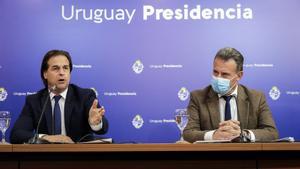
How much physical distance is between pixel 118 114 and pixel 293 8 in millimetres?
1850

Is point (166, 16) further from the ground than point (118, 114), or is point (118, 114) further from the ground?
point (166, 16)

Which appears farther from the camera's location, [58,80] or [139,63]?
[139,63]

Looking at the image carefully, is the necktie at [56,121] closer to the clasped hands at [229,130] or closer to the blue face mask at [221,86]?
the blue face mask at [221,86]

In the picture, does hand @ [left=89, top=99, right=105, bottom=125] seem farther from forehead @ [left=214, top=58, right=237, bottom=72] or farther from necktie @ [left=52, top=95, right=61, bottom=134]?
forehead @ [left=214, top=58, right=237, bottom=72]

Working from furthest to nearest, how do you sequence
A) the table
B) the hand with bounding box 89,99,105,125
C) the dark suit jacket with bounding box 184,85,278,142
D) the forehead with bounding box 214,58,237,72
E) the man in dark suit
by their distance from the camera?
the forehead with bounding box 214,58,237,72, the man in dark suit, the dark suit jacket with bounding box 184,85,278,142, the hand with bounding box 89,99,105,125, the table

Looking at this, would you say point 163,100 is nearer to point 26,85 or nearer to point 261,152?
point 26,85

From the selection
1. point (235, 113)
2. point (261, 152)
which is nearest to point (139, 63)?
point (235, 113)

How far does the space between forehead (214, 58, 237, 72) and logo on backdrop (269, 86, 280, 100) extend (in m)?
0.63

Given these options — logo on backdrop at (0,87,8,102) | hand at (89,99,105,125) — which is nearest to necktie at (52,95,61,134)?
hand at (89,99,105,125)

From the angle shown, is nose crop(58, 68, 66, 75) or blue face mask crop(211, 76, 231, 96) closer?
blue face mask crop(211, 76, 231, 96)

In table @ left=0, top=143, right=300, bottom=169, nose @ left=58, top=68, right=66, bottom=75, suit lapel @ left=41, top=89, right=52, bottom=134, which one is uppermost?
nose @ left=58, top=68, right=66, bottom=75

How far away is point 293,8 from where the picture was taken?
430 centimetres

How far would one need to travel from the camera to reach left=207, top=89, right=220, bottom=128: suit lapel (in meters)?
3.48

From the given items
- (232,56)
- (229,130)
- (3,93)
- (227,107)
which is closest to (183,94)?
(232,56)
